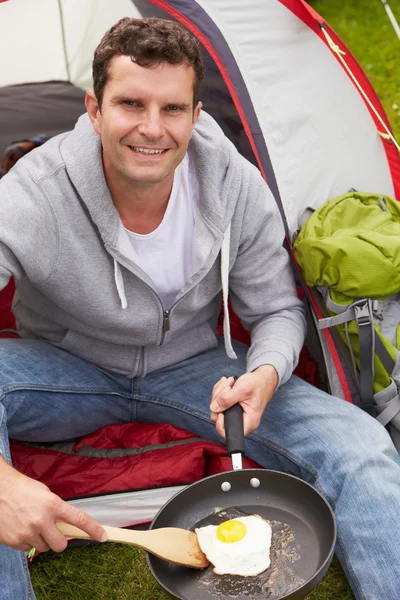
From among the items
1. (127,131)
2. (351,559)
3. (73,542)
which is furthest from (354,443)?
(127,131)

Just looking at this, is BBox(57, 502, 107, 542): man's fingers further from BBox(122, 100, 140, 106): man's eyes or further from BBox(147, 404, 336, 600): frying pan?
BBox(122, 100, 140, 106): man's eyes

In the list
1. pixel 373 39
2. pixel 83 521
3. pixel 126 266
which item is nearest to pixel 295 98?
pixel 126 266

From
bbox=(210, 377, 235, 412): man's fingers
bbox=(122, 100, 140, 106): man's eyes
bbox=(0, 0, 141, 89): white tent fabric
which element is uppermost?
bbox=(122, 100, 140, 106): man's eyes

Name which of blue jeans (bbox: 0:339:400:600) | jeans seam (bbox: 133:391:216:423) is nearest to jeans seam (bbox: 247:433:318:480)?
blue jeans (bbox: 0:339:400:600)

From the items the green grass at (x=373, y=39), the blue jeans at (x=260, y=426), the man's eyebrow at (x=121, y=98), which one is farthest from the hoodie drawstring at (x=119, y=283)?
the green grass at (x=373, y=39)

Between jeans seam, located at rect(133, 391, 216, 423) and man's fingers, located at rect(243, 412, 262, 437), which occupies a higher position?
man's fingers, located at rect(243, 412, 262, 437)

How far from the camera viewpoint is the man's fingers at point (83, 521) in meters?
1.40

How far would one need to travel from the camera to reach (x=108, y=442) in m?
2.14

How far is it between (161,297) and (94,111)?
1.50 ft

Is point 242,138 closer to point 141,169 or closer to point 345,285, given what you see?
point 345,285

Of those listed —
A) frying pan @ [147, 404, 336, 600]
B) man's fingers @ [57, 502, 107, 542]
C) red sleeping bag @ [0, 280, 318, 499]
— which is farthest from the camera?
red sleeping bag @ [0, 280, 318, 499]

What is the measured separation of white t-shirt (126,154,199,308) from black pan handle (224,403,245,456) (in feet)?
1.17

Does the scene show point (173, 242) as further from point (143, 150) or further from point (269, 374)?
point (269, 374)

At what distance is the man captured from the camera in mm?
1752
